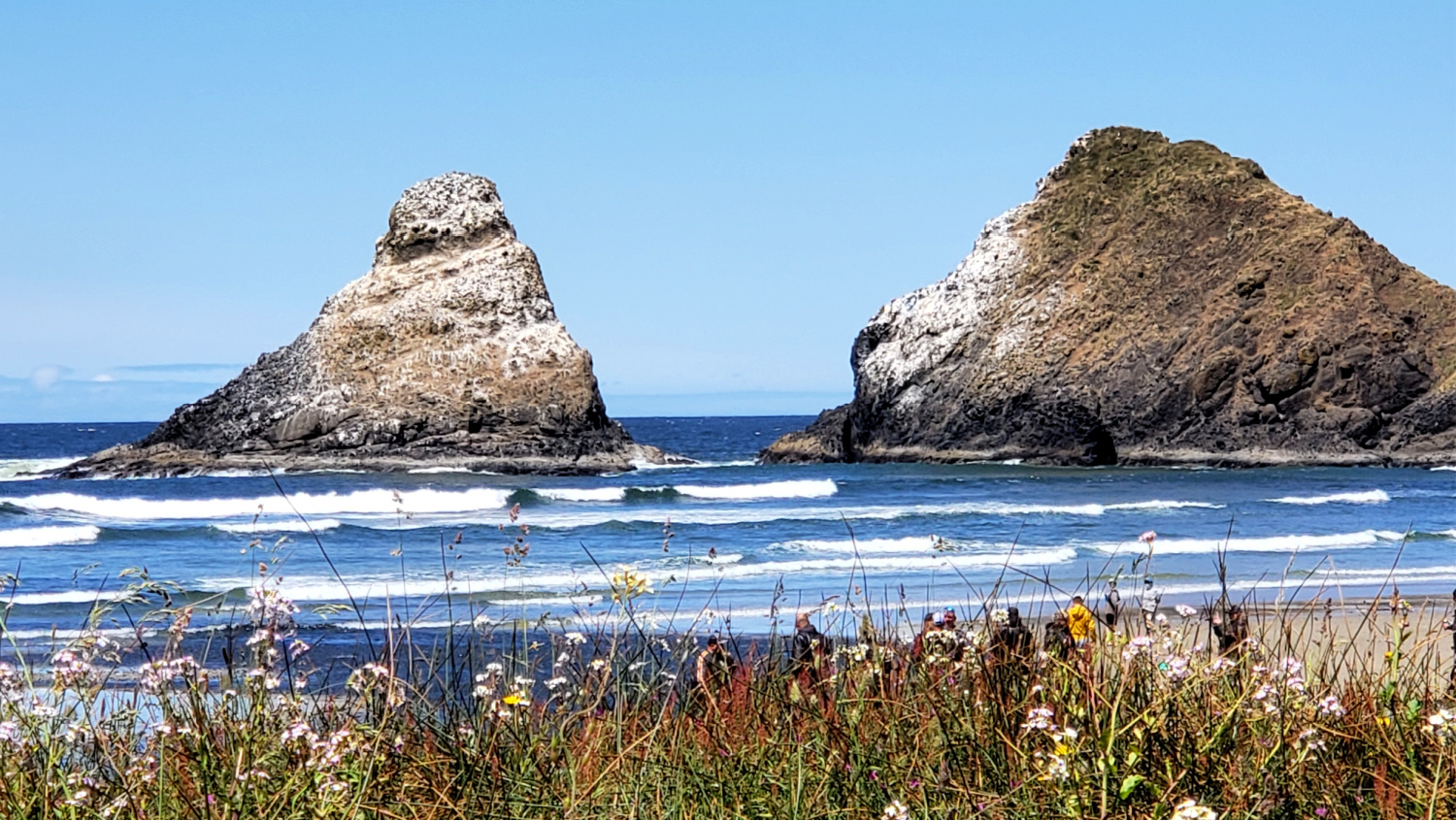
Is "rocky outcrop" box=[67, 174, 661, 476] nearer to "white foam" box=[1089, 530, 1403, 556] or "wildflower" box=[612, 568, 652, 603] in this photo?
"white foam" box=[1089, 530, 1403, 556]

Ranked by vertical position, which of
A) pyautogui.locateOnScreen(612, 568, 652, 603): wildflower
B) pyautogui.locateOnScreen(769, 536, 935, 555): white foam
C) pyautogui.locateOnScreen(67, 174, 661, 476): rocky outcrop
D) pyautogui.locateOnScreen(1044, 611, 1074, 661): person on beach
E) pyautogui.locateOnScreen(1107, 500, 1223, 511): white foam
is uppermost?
pyautogui.locateOnScreen(67, 174, 661, 476): rocky outcrop

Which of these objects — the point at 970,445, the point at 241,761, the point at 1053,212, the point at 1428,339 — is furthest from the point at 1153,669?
the point at 1053,212

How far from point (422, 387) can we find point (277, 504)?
19.4 meters

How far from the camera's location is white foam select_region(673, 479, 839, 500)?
3927 centimetres

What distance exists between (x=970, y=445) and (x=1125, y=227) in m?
12.6

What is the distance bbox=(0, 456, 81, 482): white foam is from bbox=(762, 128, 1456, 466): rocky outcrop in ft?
107

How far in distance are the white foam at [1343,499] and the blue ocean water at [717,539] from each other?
221 millimetres

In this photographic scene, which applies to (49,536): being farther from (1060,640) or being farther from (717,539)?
(1060,640)

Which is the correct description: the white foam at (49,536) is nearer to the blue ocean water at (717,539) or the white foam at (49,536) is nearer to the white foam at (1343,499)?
the blue ocean water at (717,539)

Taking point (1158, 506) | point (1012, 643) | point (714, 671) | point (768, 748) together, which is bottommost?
point (1158, 506)

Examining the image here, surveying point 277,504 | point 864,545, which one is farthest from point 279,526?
point 864,545

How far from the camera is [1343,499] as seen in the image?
34.3 m

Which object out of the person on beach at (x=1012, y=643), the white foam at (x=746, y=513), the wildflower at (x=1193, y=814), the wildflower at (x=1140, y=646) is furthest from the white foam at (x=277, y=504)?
the wildflower at (x=1193, y=814)

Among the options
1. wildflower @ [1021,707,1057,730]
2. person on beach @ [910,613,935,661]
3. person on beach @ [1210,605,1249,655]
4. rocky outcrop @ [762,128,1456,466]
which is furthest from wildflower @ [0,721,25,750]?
rocky outcrop @ [762,128,1456,466]
